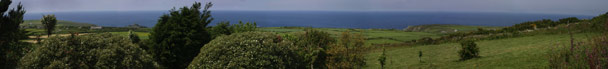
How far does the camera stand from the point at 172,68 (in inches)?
916

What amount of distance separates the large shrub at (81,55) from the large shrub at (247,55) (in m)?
3.27

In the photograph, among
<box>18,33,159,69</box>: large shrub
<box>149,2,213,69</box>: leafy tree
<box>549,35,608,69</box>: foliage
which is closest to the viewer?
<box>549,35,608,69</box>: foliage

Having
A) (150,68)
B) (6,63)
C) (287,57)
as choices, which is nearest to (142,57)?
(150,68)

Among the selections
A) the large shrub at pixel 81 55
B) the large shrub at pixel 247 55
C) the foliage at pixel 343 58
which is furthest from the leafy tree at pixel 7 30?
the foliage at pixel 343 58

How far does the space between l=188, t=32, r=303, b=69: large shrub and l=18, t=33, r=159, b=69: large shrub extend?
327cm

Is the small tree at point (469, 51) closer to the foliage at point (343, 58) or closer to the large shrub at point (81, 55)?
the foliage at point (343, 58)

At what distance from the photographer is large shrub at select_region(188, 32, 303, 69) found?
12.8 m

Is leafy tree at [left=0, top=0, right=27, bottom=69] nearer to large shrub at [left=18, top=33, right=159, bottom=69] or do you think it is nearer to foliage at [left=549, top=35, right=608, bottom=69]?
large shrub at [left=18, top=33, right=159, bottom=69]

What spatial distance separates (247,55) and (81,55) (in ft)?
24.5

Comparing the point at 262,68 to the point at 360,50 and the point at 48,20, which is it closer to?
the point at 360,50

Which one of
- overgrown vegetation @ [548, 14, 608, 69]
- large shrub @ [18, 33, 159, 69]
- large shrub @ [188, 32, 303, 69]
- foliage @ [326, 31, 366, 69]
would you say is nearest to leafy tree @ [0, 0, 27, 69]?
large shrub @ [18, 33, 159, 69]

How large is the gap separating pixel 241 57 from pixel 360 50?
254 inches

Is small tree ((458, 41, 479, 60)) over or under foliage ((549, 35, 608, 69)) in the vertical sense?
under

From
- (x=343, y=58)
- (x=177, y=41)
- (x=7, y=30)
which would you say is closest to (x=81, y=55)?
(x=7, y=30)
